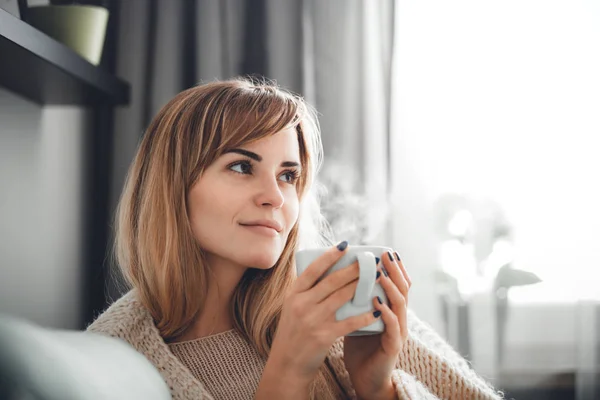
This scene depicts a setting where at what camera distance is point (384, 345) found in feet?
2.49

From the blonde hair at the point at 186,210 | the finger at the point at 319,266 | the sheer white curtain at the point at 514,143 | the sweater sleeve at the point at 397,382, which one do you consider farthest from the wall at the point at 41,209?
the sheer white curtain at the point at 514,143

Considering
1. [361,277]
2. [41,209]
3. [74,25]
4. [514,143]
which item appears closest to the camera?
[361,277]

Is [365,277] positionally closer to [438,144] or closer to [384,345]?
[384,345]

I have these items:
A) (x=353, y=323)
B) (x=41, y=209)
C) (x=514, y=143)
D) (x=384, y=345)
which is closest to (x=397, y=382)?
(x=384, y=345)

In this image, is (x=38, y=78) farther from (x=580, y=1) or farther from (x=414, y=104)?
(x=580, y=1)

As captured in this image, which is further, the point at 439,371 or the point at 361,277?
the point at 439,371

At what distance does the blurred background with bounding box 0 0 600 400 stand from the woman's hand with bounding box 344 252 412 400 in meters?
1.06

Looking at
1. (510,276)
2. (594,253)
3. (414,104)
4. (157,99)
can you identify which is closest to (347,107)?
(414,104)

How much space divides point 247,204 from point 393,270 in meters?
0.26

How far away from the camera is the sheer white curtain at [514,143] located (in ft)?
6.20

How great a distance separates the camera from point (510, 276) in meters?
1.89

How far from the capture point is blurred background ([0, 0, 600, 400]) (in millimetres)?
1886

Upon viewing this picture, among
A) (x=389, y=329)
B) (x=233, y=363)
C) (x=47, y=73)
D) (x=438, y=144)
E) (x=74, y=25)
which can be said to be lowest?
(x=233, y=363)

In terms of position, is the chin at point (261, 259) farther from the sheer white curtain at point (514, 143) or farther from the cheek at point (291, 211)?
the sheer white curtain at point (514, 143)
